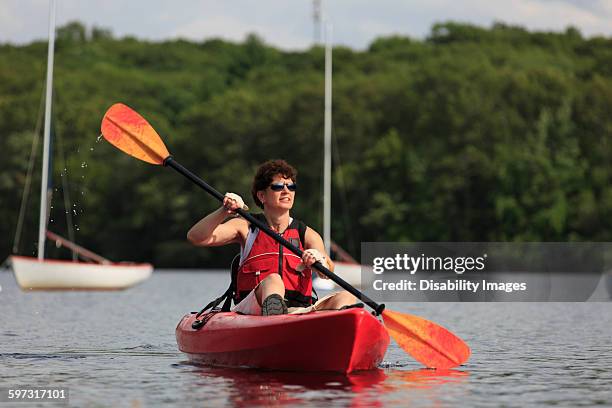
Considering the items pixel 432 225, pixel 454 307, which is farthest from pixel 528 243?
Answer: pixel 454 307

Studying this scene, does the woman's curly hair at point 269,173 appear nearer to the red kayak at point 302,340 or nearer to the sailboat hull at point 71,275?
the red kayak at point 302,340

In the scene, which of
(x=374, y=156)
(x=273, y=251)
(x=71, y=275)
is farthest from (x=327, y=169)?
(x=273, y=251)

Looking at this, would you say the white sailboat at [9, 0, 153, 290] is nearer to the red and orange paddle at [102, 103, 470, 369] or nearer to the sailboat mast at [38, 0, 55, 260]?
the sailboat mast at [38, 0, 55, 260]

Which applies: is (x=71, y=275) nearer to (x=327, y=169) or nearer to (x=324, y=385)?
(x=327, y=169)

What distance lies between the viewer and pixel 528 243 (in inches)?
2272

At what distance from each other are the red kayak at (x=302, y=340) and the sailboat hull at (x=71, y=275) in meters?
21.1

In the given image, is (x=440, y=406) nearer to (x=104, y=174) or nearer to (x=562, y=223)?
(x=562, y=223)

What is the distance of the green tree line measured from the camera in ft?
207

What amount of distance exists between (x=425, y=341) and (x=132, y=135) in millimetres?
3771

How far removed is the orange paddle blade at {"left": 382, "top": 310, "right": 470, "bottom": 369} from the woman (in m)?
0.93

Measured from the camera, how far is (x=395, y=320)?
40.3 feet

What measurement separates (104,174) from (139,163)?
239 centimetres

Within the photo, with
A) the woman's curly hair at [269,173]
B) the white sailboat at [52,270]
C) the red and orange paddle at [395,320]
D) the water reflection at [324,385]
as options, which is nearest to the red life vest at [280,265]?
the red and orange paddle at [395,320]

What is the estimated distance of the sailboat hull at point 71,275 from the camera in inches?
1284
